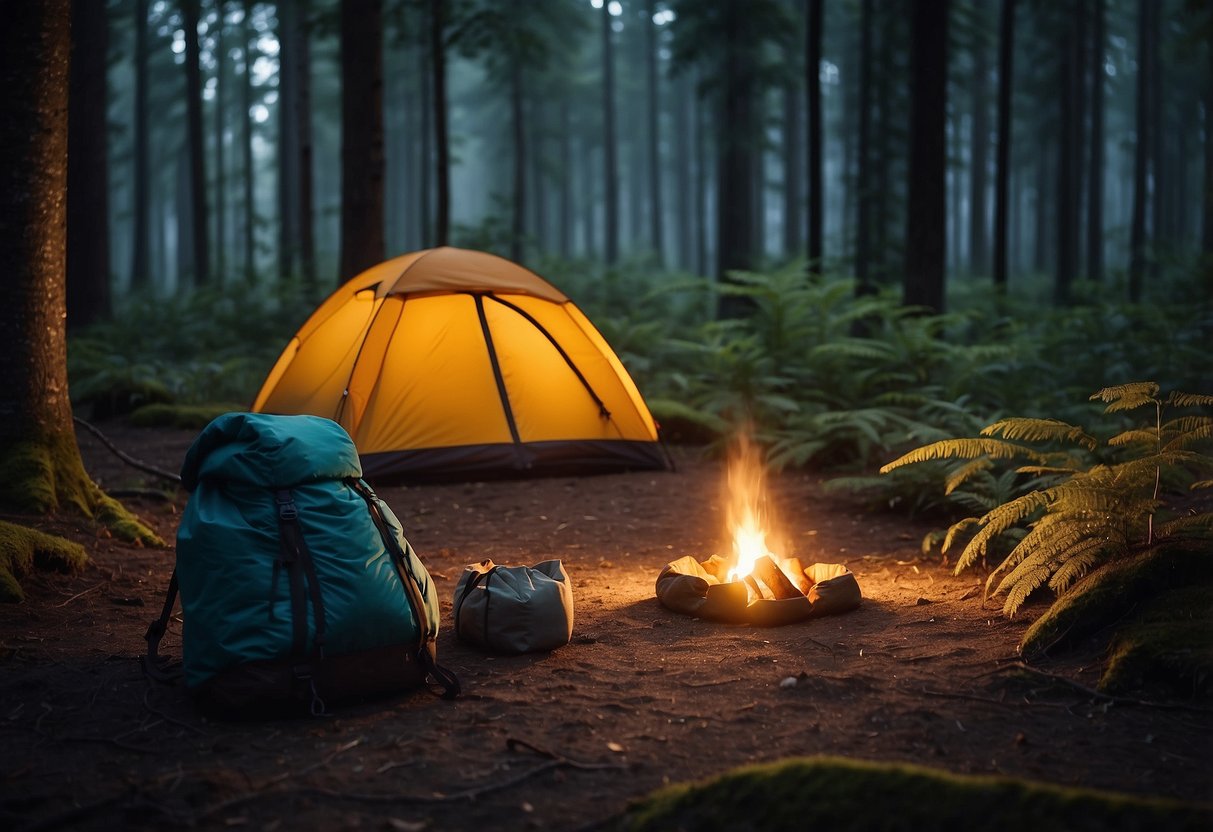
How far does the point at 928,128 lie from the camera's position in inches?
448

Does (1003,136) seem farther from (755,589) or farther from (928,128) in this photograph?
(755,589)

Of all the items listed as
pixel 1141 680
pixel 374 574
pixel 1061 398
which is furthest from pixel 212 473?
pixel 1061 398

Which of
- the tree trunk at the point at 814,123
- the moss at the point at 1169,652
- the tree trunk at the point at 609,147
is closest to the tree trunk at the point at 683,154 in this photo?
the tree trunk at the point at 609,147

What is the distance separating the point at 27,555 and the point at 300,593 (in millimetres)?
2419

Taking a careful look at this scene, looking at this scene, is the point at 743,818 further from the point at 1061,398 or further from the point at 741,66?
the point at 741,66

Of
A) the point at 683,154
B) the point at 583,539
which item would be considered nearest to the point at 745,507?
the point at 583,539

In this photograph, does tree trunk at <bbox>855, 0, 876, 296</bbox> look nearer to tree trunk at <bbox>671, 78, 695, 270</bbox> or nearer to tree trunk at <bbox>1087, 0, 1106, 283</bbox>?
tree trunk at <bbox>1087, 0, 1106, 283</bbox>

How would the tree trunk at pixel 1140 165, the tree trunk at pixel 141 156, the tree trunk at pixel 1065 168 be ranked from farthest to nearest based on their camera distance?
1. the tree trunk at pixel 141 156
2. the tree trunk at pixel 1065 168
3. the tree trunk at pixel 1140 165

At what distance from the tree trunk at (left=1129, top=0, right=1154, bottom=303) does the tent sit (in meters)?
15.3

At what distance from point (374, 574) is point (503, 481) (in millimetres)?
4873

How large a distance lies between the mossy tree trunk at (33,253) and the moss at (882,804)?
4.73m

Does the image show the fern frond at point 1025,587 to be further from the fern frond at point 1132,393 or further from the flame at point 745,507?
the flame at point 745,507

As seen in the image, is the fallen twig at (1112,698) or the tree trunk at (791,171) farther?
the tree trunk at (791,171)

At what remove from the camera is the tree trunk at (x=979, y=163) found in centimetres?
3073
